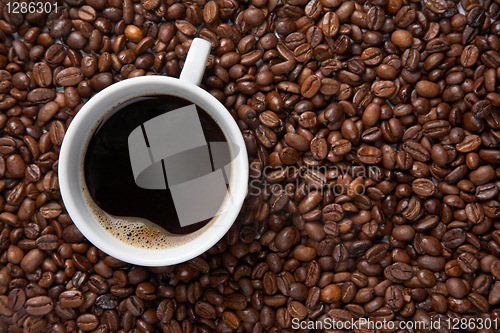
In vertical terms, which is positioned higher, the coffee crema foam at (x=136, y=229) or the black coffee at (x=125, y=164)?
the black coffee at (x=125, y=164)

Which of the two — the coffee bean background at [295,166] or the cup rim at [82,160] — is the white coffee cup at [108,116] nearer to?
the cup rim at [82,160]

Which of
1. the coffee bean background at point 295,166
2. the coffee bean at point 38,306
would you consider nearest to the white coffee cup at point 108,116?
the coffee bean background at point 295,166

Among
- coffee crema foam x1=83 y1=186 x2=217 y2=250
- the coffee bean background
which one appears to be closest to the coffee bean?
the coffee bean background

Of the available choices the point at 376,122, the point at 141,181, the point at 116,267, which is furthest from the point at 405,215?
the point at 116,267

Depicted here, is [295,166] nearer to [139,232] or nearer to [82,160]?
[139,232]

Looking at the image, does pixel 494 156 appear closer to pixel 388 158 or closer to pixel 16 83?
pixel 388 158

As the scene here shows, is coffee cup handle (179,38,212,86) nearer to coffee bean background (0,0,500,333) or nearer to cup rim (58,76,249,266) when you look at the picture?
cup rim (58,76,249,266)

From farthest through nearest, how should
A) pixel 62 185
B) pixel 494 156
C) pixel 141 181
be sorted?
pixel 494 156
pixel 141 181
pixel 62 185
